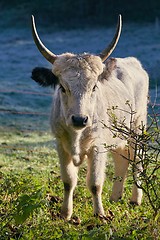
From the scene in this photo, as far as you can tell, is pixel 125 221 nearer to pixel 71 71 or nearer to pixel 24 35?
pixel 71 71

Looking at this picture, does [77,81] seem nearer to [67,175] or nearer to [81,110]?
[81,110]

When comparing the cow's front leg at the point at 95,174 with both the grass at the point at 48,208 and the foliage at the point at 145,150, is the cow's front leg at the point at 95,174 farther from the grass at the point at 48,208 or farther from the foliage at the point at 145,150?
the foliage at the point at 145,150

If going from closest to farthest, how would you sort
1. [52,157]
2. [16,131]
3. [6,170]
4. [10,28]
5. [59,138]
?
[59,138] < [6,170] < [52,157] < [16,131] < [10,28]

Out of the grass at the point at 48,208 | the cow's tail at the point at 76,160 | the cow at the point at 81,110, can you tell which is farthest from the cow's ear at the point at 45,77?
the grass at the point at 48,208

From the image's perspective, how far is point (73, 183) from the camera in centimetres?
793

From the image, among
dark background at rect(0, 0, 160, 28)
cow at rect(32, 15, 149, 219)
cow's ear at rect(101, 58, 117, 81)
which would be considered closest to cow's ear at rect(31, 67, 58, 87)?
cow at rect(32, 15, 149, 219)

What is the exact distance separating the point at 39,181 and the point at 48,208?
4.46 ft

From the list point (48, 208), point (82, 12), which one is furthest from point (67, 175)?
point (82, 12)

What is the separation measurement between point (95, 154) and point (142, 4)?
4074 centimetres

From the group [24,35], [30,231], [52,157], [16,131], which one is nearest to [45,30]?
[24,35]

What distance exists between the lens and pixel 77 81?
7.09 metres

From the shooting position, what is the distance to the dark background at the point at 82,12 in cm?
Result: 4641

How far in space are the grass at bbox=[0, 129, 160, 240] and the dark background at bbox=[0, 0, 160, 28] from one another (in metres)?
34.1

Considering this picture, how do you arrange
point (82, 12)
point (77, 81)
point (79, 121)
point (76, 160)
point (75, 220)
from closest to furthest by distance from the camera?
point (79, 121) → point (77, 81) → point (75, 220) → point (76, 160) → point (82, 12)
